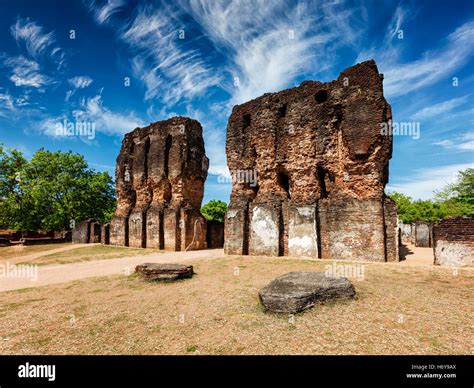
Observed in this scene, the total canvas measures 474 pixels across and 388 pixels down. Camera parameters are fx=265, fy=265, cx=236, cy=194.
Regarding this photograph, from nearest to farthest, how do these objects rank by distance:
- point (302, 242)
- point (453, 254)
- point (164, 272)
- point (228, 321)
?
point (228, 321) < point (164, 272) < point (453, 254) < point (302, 242)

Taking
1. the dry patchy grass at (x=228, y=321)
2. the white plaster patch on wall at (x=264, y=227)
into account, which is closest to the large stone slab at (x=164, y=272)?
the dry patchy grass at (x=228, y=321)

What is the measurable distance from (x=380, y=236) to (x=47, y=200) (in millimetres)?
29407

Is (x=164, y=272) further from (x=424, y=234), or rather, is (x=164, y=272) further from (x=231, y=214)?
(x=424, y=234)

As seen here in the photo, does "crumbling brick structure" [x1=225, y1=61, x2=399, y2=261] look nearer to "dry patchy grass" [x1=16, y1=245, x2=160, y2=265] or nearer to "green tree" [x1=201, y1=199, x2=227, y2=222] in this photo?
"dry patchy grass" [x1=16, y1=245, x2=160, y2=265]

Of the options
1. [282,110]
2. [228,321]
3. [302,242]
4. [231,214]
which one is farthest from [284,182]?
[228,321]

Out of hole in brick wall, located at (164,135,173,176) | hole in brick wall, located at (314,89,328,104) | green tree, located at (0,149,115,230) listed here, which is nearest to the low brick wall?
hole in brick wall, located at (314,89,328,104)

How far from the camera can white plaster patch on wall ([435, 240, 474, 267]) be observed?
8708mm

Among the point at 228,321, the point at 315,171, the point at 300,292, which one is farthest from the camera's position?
the point at 315,171

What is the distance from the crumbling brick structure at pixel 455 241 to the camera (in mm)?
8711

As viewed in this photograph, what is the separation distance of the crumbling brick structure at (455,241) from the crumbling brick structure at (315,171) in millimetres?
1455

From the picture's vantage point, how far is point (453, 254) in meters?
8.94

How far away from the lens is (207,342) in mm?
3822

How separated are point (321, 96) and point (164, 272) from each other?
11453 millimetres
